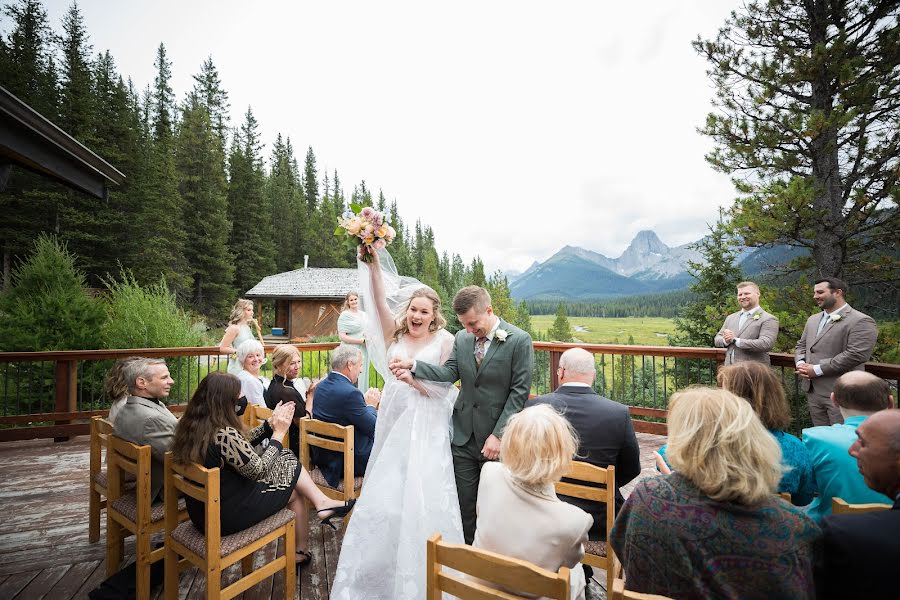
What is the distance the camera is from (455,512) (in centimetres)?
245

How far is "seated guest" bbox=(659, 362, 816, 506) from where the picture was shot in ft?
6.40

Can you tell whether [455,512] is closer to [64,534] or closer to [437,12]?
[64,534]

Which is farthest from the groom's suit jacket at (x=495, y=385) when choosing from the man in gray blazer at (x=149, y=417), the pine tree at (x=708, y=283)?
the pine tree at (x=708, y=283)

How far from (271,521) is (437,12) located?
581 inches

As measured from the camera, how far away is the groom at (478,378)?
2465 mm

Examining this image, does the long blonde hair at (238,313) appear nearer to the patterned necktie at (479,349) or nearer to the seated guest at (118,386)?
the seated guest at (118,386)

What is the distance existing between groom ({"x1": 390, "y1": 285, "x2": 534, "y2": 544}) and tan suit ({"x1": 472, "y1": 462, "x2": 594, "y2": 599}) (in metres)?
0.72

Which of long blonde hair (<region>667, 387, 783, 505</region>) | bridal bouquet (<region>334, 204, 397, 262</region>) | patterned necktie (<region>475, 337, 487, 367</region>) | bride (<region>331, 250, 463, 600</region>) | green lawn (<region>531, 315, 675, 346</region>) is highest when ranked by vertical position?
bridal bouquet (<region>334, 204, 397, 262</region>)

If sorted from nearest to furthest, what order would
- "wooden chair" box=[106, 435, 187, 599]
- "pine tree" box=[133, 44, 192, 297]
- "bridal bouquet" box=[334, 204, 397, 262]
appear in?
"wooden chair" box=[106, 435, 187, 599] < "bridal bouquet" box=[334, 204, 397, 262] < "pine tree" box=[133, 44, 192, 297]

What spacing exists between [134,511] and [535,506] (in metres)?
2.45

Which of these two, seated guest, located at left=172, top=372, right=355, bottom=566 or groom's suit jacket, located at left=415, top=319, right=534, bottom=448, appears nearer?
seated guest, located at left=172, top=372, right=355, bottom=566

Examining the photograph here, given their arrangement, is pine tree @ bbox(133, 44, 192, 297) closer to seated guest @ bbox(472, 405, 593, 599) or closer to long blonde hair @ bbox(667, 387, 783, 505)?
seated guest @ bbox(472, 405, 593, 599)

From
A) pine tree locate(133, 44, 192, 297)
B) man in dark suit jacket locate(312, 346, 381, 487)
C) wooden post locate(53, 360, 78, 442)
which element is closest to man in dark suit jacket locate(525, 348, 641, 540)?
man in dark suit jacket locate(312, 346, 381, 487)

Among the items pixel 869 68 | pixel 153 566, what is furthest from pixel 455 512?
pixel 869 68
